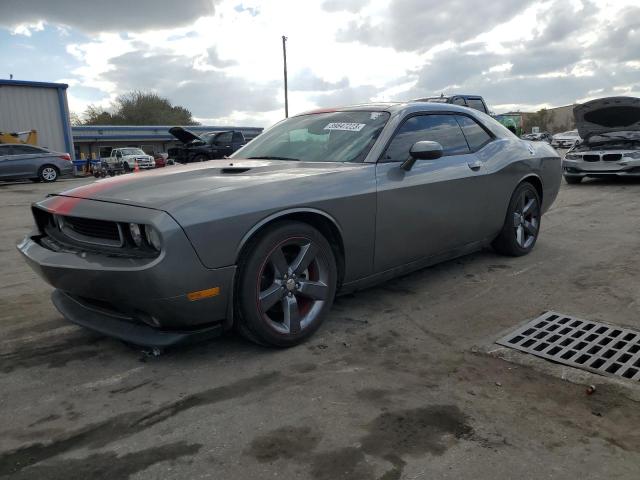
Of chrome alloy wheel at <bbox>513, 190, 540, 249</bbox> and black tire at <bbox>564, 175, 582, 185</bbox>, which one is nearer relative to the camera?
chrome alloy wheel at <bbox>513, 190, 540, 249</bbox>

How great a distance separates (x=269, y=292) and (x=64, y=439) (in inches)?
47.7

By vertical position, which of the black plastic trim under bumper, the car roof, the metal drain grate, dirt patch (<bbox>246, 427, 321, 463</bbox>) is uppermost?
the car roof

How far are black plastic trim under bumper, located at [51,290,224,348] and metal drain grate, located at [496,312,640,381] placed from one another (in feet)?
5.80

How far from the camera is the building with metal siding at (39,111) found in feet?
83.7

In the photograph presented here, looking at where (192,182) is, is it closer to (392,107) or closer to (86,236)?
(86,236)

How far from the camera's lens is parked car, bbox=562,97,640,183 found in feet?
34.3

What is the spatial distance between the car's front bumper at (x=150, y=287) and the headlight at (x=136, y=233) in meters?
0.05

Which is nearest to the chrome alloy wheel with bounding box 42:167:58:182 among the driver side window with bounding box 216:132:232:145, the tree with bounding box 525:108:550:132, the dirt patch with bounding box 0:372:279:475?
the driver side window with bounding box 216:132:232:145

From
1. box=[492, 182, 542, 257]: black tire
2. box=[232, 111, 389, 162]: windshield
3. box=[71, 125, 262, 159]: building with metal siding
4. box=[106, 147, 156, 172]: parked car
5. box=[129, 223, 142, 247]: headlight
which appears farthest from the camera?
box=[71, 125, 262, 159]: building with metal siding

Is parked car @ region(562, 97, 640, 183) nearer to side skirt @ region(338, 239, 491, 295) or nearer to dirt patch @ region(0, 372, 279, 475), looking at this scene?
side skirt @ region(338, 239, 491, 295)

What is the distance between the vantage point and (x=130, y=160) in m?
27.1

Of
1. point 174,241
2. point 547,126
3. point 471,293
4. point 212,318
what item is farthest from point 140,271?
point 547,126

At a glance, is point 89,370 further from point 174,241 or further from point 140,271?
point 174,241

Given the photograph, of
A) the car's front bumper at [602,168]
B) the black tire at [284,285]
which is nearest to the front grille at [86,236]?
the black tire at [284,285]
